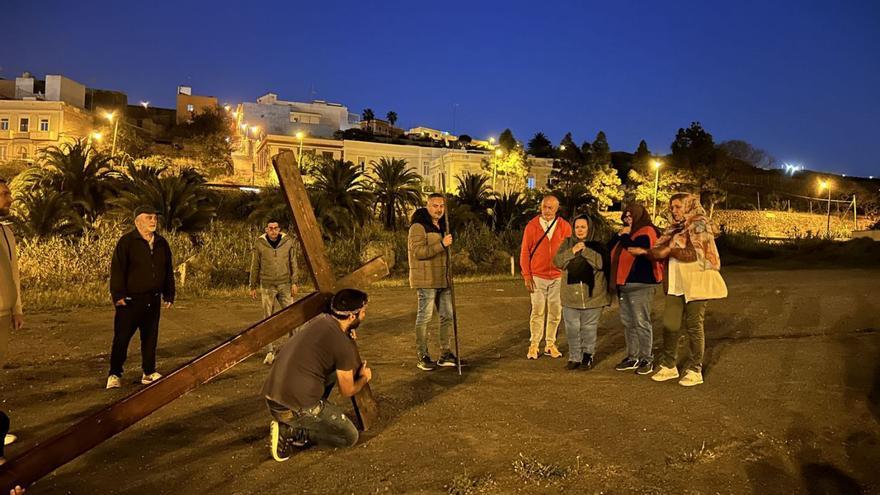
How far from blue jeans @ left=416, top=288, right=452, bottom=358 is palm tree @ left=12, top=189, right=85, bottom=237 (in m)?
12.8

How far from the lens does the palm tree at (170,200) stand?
56.2ft

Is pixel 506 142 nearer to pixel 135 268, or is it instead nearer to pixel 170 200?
pixel 170 200

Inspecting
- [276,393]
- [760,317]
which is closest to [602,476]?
[276,393]

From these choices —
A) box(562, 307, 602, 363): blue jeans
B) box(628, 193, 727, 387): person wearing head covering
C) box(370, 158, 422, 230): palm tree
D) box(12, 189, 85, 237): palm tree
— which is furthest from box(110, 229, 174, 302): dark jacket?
box(370, 158, 422, 230): palm tree

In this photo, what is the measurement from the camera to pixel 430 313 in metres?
7.09

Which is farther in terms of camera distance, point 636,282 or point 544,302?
point 544,302

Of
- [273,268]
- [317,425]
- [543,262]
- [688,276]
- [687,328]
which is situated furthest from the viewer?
[273,268]

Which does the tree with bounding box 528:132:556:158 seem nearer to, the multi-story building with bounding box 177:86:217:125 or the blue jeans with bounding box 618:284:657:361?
the multi-story building with bounding box 177:86:217:125

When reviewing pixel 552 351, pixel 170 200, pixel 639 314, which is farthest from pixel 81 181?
pixel 639 314

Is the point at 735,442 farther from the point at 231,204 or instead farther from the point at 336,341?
the point at 231,204

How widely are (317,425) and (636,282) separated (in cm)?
399

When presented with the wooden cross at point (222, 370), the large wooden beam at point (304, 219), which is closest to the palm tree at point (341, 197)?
the wooden cross at point (222, 370)

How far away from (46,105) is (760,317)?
59551mm

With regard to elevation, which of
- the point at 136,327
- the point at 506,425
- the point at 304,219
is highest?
the point at 304,219
